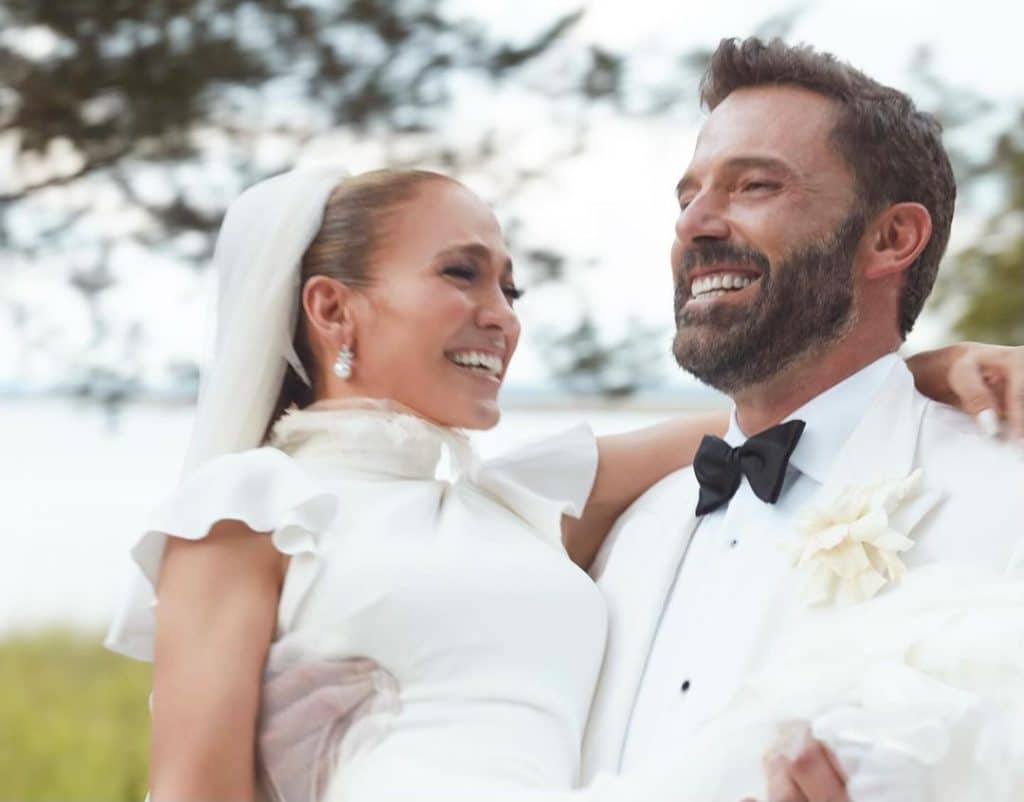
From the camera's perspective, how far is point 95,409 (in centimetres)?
620

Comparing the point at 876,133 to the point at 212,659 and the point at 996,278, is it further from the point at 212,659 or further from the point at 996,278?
the point at 996,278

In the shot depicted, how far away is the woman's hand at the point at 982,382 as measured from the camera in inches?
94.8

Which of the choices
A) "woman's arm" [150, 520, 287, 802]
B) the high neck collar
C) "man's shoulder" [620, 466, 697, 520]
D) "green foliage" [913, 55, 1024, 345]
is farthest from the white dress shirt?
"green foliage" [913, 55, 1024, 345]

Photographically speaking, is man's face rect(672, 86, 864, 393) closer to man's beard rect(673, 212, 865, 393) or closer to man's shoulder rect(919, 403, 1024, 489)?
man's beard rect(673, 212, 865, 393)

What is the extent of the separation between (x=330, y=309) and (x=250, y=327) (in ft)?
0.41

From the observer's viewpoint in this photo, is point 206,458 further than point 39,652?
No

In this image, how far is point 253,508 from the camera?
2.38 metres

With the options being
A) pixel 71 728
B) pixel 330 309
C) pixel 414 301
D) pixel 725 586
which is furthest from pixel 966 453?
pixel 71 728

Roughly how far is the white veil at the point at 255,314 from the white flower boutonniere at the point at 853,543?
2.69 feet

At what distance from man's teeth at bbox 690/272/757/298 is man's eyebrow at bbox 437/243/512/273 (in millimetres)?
326

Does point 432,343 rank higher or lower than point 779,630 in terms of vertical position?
higher

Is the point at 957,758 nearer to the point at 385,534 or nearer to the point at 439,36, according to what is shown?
the point at 385,534

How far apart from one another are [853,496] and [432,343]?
0.65 metres

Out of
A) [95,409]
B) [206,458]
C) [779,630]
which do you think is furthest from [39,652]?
[779,630]
